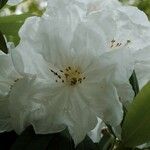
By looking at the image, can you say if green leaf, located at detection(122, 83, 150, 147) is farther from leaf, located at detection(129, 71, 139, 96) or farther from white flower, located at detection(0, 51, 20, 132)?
white flower, located at detection(0, 51, 20, 132)

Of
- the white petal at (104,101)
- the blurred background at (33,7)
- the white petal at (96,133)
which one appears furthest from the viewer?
the blurred background at (33,7)

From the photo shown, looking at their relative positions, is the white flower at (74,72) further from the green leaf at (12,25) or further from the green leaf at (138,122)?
the green leaf at (12,25)

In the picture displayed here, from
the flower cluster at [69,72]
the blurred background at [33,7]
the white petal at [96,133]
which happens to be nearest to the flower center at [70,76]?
the flower cluster at [69,72]

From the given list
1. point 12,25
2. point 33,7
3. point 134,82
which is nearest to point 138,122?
point 134,82

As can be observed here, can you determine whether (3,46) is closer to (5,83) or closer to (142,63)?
(5,83)

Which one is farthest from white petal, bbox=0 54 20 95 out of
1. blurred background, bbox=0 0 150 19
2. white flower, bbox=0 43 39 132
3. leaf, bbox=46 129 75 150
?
blurred background, bbox=0 0 150 19

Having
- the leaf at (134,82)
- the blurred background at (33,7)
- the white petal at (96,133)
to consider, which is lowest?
the blurred background at (33,7)

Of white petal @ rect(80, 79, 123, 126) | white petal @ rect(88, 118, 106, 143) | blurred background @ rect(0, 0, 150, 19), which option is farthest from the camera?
blurred background @ rect(0, 0, 150, 19)

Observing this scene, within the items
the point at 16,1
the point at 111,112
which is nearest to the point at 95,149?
the point at 111,112

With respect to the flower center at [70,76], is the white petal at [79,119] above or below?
below
